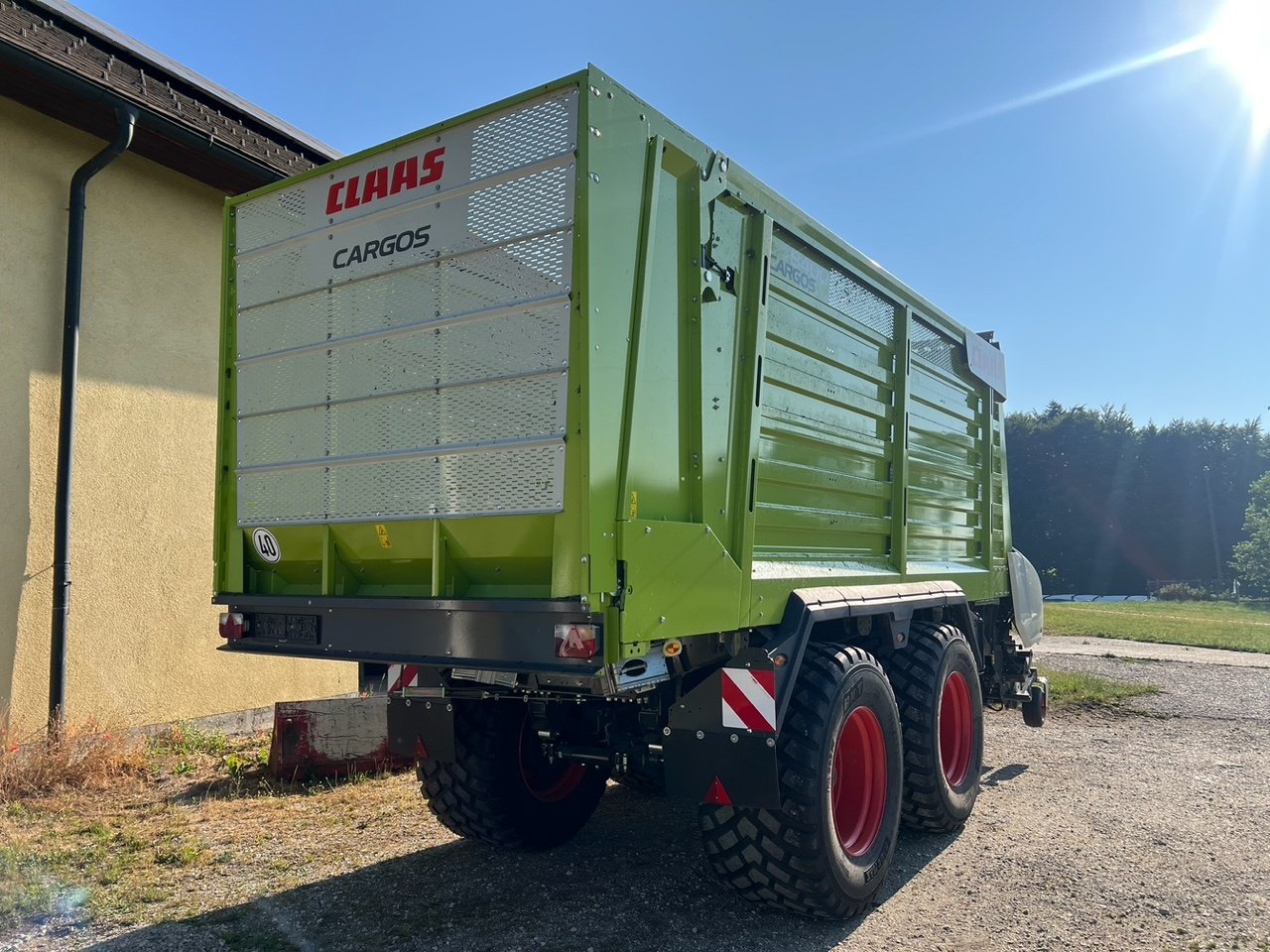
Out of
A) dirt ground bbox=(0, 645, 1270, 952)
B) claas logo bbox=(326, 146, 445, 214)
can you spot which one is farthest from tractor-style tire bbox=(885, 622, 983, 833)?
claas logo bbox=(326, 146, 445, 214)

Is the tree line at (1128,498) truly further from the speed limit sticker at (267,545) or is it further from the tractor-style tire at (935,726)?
the speed limit sticker at (267,545)

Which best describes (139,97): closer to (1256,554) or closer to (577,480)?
(577,480)

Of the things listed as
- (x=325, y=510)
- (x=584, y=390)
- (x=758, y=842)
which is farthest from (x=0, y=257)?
(x=758, y=842)

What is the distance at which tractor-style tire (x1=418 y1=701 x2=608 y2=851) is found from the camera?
429 centimetres

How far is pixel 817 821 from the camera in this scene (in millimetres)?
3451

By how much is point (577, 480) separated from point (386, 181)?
5.13ft

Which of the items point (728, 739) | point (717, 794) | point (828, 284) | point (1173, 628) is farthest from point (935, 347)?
point (1173, 628)

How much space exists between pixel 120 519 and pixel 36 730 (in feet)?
4.53

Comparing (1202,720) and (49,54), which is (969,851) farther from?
(49,54)

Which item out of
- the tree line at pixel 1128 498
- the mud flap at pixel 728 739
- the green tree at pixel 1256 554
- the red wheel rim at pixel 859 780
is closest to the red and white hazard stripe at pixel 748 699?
the mud flap at pixel 728 739

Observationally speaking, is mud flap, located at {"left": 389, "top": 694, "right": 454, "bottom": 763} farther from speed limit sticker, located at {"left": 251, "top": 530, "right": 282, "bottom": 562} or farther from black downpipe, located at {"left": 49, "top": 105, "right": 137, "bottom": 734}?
black downpipe, located at {"left": 49, "top": 105, "right": 137, "bottom": 734}

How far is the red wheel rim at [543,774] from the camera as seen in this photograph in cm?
451

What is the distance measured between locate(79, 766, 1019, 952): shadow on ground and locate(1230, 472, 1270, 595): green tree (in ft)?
125

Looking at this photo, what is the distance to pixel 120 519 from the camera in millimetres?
6141
